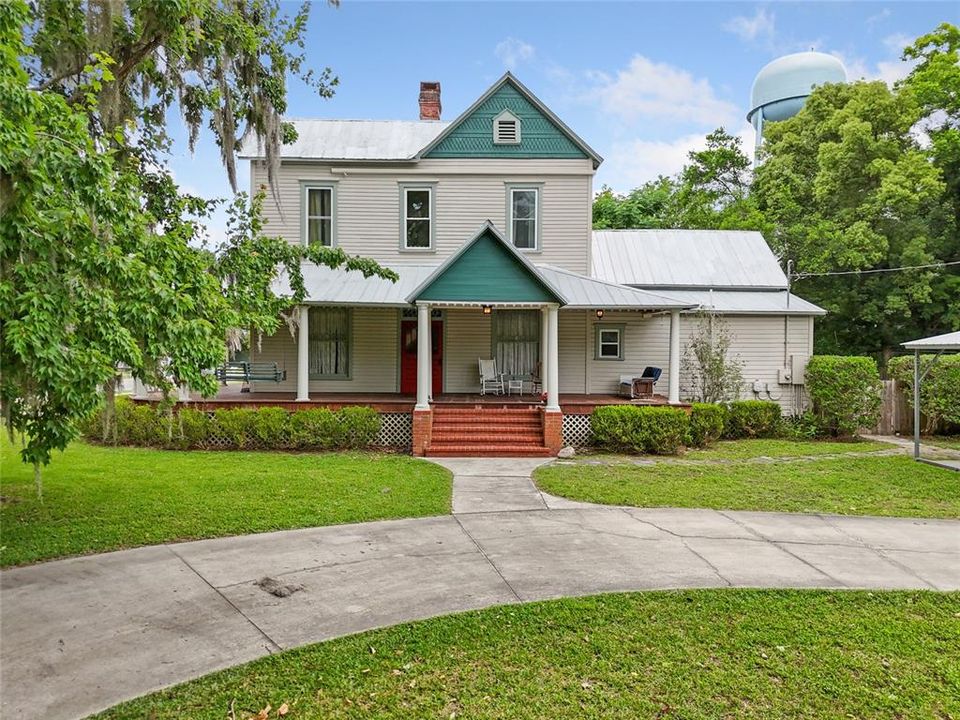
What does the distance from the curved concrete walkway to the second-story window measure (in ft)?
32.2

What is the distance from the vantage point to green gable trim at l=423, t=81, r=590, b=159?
48.0 feet

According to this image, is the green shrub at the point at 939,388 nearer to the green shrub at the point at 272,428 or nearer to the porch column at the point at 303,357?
the porch column at the point at 303,357

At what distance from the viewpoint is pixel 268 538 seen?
6316 mm

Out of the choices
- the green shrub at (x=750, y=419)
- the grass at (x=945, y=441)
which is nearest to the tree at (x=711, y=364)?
the green shrub at (x=750, y=419)

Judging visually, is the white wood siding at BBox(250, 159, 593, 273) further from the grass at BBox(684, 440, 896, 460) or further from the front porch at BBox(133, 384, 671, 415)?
the grass at BBox(684, 440, 896, 460)

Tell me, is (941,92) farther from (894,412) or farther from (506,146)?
(506,146)

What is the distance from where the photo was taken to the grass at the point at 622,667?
131 inches

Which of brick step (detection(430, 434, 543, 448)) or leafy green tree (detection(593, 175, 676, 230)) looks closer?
brick step (detection(430, 434, 543, 448))

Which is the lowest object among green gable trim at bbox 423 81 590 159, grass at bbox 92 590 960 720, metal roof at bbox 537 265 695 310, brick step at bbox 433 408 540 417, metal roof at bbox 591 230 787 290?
grass at bbox 92 590 960 720

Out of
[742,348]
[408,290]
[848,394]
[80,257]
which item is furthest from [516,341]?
[80,257]

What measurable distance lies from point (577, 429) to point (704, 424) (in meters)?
2.86

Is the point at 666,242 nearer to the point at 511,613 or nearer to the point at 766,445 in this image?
the point at 766,445

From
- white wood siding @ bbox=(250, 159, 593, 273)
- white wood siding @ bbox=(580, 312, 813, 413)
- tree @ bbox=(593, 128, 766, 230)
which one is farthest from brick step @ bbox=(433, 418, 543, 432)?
tree @ bbox=(593, 128, 766, 230)

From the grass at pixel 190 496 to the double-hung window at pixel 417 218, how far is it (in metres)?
6.30
